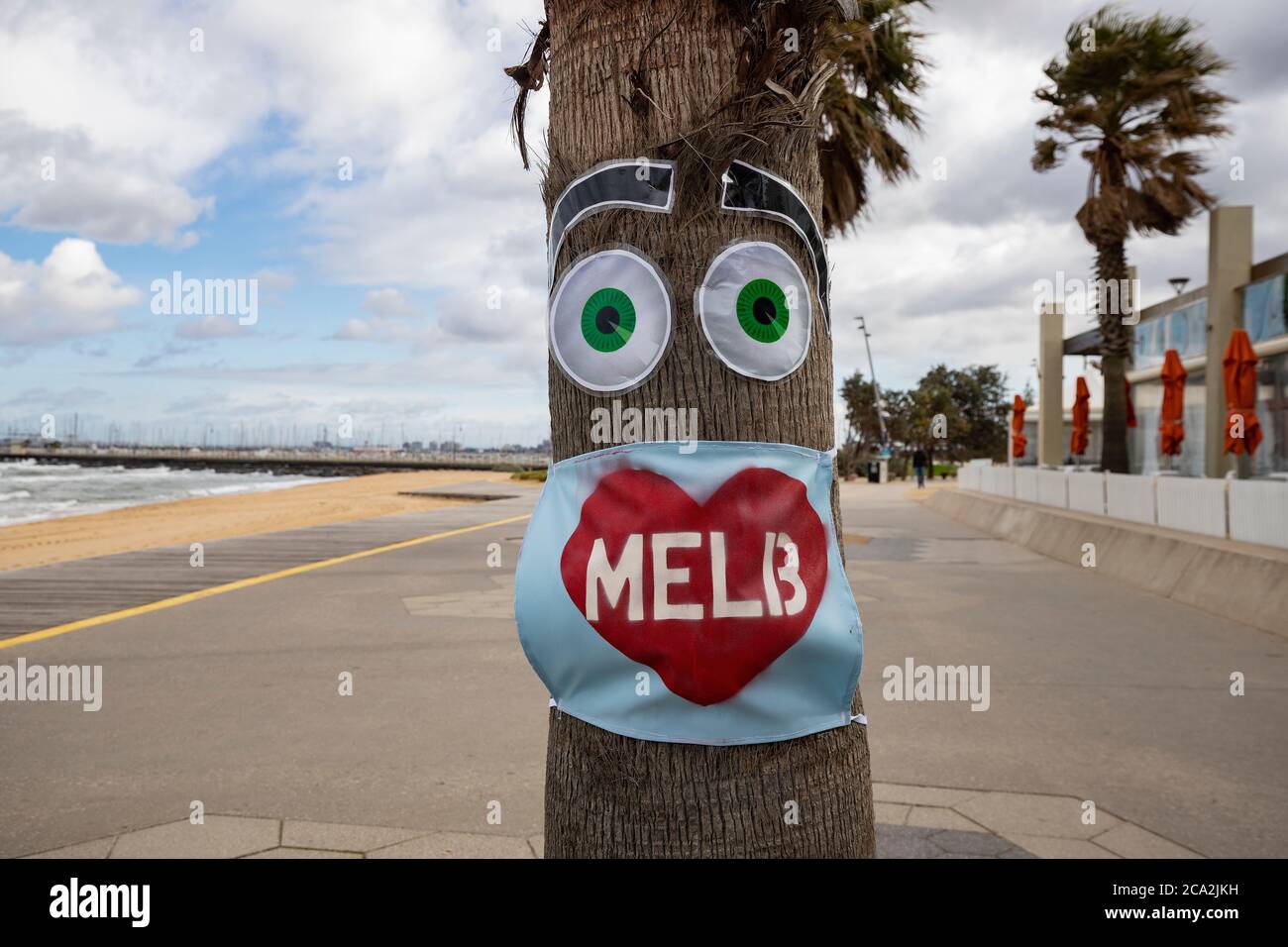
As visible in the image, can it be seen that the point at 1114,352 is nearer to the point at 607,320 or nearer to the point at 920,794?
the point at 920,794

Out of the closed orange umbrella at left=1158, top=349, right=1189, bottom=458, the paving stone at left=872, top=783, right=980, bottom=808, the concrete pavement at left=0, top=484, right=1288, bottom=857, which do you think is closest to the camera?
the concrete pavement at left=0, top=484, right=1288, bottom=857

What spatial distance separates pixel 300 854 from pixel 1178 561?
9.68 meters

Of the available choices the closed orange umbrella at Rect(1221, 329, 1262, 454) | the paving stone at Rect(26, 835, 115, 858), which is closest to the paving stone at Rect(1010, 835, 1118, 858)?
the paving stone at Rect(26, 835, 115, 858)

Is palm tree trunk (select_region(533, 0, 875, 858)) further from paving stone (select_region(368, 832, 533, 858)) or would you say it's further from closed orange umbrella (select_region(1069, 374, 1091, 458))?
closed orange umbrella (select_region(1069, 374, 1091, 458))

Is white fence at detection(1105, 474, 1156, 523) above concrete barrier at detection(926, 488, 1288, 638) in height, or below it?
above

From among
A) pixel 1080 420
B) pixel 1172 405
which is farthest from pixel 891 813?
pixel 1080 420

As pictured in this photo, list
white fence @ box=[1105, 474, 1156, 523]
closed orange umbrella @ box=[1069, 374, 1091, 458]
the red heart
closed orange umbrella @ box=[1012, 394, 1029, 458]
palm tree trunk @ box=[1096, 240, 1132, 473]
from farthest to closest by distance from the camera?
closed orange umbrella @ box=[1012, 394, 1029, 458] < closed orange umbrella @ box=[1069, 374, 1091, 458] < palm tree trunk @ box=[1096, 240, 1132, 473] < white fence @ box=[1105, 474, 1156, 523] < the red heart

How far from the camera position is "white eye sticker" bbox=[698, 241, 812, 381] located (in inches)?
91.3

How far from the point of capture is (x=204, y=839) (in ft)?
12.3

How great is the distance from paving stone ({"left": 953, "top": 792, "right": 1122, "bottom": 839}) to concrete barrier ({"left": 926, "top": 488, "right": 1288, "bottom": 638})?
16.9 ft

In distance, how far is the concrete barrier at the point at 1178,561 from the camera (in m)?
8.59
